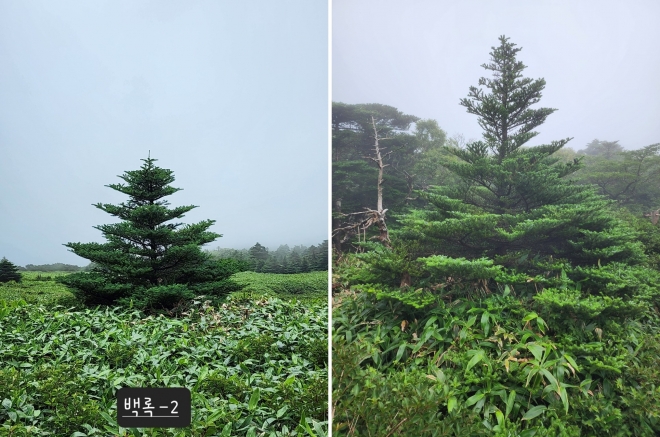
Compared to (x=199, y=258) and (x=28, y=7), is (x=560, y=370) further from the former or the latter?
(x=28, y=7)

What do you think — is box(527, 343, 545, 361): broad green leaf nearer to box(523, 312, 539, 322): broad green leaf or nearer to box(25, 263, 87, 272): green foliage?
box(523, 312, 539, 322): broad green leaf

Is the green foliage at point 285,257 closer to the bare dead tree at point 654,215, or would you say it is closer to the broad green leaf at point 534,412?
the broad green leaf at point 534,412

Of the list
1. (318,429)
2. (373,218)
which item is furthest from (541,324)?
(318,429)

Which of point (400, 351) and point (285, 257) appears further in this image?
point (285, 257)

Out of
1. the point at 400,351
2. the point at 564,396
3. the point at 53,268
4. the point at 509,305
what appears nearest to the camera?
the point at 564,396

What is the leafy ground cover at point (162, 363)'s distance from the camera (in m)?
1.91

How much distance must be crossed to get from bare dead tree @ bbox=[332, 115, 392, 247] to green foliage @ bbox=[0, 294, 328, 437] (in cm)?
42

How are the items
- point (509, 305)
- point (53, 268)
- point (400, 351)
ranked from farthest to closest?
point (53, 268), point (400, 351), point (509, 305)

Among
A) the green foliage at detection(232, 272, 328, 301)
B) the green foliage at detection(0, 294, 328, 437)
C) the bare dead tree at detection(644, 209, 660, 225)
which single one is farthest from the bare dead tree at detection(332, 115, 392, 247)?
the bare dead tree at detection(644, 209, 660, 225)

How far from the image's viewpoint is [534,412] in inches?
70.8

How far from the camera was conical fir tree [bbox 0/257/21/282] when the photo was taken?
213 cm

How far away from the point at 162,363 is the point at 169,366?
0.03 m

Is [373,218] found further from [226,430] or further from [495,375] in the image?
[226,430]

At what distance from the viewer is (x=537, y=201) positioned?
1879mm
